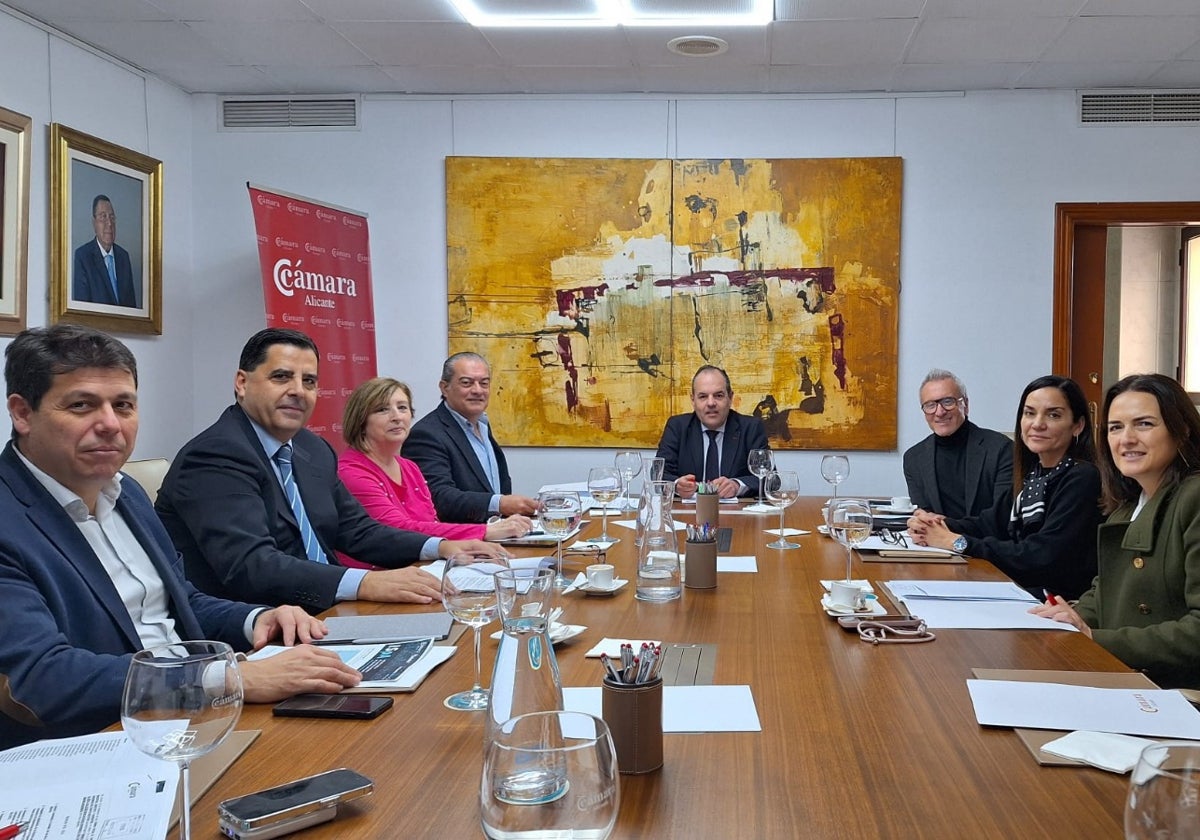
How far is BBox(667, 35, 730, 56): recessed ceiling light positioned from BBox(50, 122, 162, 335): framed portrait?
9.43ft

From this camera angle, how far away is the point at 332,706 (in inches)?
56.9

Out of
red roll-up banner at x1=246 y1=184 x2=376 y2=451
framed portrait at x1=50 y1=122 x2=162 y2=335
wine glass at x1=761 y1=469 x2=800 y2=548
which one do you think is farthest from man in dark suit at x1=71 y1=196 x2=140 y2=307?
wine glass at x1=761 y1=469 x2=800 y2=548

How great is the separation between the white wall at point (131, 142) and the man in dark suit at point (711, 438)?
2.88 m

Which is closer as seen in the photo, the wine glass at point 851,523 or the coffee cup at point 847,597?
the coffee cup at point 847,597

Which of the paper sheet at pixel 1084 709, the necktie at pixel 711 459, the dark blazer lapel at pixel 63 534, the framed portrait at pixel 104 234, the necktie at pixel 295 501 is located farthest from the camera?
the necktie at pixel 711 459

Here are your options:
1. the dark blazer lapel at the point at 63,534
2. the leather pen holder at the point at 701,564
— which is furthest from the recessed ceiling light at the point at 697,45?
the dark blazer lapel at the point at 63,534

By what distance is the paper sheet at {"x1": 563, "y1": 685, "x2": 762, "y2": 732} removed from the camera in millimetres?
1371

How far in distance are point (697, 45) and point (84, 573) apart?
401cm

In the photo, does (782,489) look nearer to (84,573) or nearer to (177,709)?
(84,573)

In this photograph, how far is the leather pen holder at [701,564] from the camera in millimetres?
2289

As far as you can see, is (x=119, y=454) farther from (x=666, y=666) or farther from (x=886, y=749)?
(x=886, y=749)

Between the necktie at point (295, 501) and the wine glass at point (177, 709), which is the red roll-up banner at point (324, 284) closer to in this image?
the necktie at point (295, 501)

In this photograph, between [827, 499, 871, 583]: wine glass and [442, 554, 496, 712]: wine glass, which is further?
[827, 499, 871, 583]: wine glass

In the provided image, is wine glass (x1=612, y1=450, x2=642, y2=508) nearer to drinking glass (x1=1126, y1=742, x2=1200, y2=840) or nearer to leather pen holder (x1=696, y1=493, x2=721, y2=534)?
leather pen holder (x1=696, y1=493, x2=721, y2=534)
